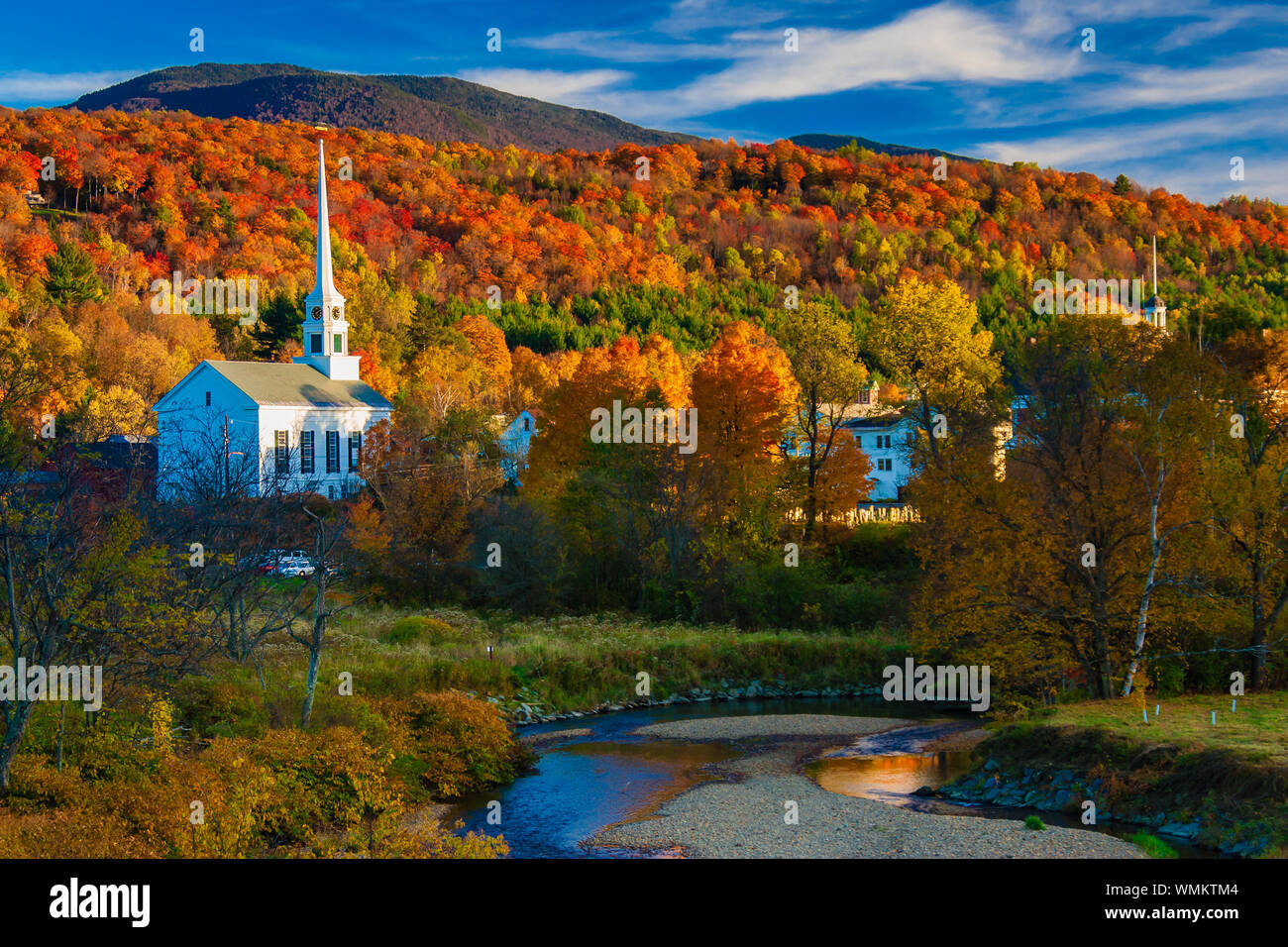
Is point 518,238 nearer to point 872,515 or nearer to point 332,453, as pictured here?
point 332,453

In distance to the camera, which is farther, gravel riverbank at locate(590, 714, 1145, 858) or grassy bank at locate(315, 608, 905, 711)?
grassy bank at locate(315, 608, 905, 711)

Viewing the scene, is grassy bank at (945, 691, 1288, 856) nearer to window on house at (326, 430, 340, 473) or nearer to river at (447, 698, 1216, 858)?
river at (447, 698, 1216, 858)

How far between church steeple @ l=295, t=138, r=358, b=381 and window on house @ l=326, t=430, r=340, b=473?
5830 mm

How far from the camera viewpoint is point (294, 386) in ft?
232

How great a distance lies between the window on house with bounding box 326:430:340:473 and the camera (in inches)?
2788

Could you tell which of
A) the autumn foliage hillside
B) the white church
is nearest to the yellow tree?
the white church

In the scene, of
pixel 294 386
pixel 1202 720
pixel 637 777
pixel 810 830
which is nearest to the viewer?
pixel 810 830

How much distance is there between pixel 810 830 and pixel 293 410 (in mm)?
52490

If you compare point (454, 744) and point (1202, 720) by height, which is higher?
point (1202, 720)

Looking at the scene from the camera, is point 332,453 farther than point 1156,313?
No

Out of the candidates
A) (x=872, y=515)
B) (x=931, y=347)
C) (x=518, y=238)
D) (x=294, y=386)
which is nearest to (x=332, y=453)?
(x=294, y=386)

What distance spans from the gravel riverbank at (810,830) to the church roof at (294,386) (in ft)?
153

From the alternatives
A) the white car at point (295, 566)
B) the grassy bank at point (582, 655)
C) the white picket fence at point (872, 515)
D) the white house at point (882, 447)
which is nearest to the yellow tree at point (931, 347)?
the white picket fence at point (872, 515)

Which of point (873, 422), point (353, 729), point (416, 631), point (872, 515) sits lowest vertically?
point (416, 631)
